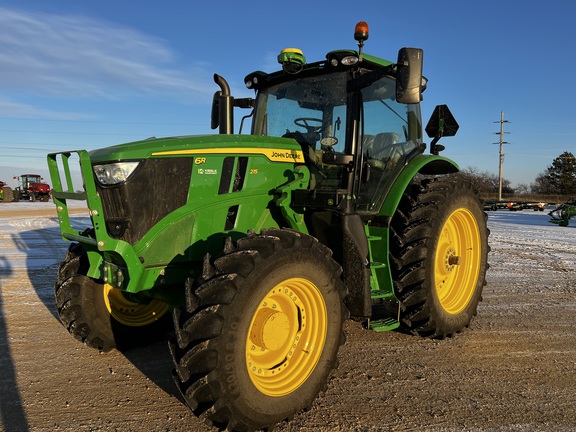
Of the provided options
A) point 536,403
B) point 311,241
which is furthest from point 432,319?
point 311,241

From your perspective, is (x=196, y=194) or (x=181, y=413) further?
(x=196, y=194)

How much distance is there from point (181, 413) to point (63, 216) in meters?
1.71

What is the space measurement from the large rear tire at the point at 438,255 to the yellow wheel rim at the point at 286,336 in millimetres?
1281

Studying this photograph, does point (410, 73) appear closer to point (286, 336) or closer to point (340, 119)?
point (340, 119)

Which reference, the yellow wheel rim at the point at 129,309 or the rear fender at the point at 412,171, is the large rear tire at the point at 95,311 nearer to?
the yellow wheel rim at the point at 129,309

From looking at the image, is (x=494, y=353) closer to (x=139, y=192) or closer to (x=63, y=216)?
(x=139, y=192)

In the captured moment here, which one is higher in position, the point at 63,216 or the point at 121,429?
the point at 63,216

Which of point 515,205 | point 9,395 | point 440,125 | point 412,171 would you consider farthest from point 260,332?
point 515,205

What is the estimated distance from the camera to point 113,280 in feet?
10.6

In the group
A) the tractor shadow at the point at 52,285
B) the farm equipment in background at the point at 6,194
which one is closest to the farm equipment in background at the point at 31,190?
the farm equipment in background at the point at 6,194

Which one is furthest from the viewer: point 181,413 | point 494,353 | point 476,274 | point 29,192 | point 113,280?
point 29,192

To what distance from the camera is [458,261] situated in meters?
4.82

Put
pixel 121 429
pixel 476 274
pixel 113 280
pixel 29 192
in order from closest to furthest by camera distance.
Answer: pixel 121 429, pixel 113 280, pixel 476 274, pixel 29 192

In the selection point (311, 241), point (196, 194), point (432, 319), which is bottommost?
point (432, 319)
